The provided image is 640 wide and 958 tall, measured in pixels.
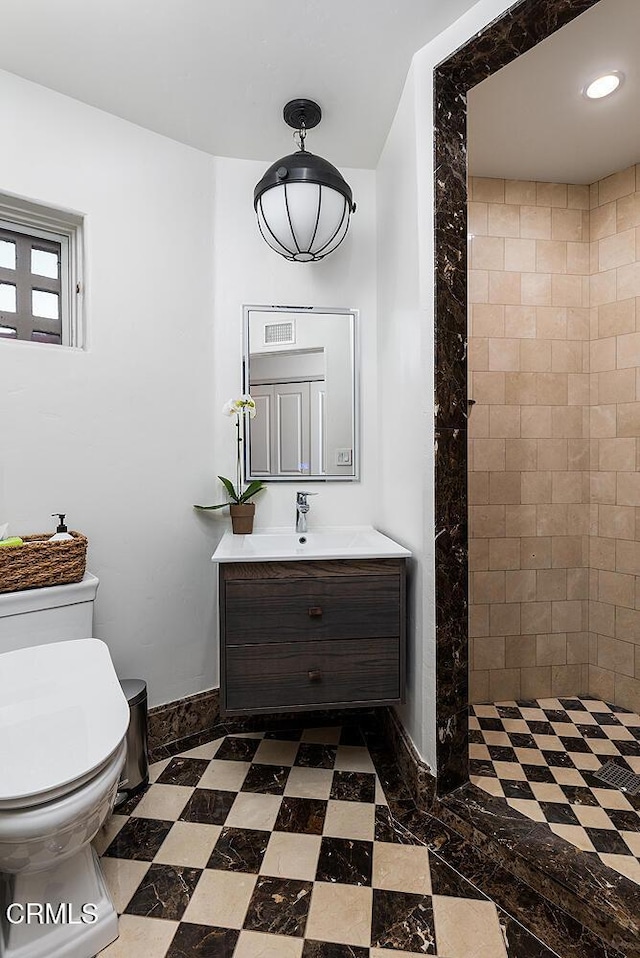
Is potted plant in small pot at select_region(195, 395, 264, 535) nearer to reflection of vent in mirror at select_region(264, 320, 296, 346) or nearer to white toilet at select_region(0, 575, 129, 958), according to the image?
reflection of vent in mirror at select_region(264, 320, 296, 346)

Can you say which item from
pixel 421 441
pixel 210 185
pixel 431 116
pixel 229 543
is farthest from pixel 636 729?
pixel 210 185

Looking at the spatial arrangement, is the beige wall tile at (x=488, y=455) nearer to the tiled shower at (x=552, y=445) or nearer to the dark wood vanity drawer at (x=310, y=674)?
the tiled shower at (x=552, y=445)

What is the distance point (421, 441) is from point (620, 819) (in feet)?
4.41

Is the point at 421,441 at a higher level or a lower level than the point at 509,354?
lower

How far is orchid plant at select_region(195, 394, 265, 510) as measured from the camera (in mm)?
2203

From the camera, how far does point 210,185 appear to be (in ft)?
7.48

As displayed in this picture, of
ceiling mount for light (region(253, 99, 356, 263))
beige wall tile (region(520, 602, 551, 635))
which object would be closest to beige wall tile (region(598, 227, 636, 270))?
ceiling mount for light (region(253, 99, 356, 263))

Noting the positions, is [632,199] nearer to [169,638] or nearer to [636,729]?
[636,729]

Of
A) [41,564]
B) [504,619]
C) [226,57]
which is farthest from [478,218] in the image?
[41,564]

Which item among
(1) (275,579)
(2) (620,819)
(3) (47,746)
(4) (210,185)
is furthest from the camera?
(4) (210,185)

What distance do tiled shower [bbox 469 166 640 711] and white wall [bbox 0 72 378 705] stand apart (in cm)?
56

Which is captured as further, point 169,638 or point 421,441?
point 169,638

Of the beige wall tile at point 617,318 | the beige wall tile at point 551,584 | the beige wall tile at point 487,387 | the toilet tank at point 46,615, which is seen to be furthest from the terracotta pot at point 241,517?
the beige wall tile at point 617,318

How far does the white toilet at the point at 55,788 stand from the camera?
108 centimetres
